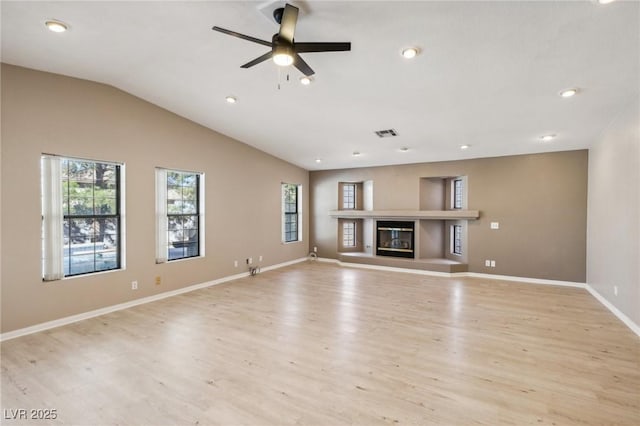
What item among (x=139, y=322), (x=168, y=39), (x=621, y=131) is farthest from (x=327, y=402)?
(x=621, y=131)

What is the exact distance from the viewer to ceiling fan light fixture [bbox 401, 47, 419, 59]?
9.14 feet

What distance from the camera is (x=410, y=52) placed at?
9.27 ft

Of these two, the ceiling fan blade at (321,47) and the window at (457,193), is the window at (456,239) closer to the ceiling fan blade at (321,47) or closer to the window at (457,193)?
the window at (457,193)

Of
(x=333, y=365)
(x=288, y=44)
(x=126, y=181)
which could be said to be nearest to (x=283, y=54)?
(x=288, y=44)

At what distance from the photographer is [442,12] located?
7.55 ft

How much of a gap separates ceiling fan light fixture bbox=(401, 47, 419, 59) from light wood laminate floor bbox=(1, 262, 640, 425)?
9.76ft

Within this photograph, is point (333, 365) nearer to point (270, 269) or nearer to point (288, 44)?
point (288, 44)

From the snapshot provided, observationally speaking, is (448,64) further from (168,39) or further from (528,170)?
(528,170)

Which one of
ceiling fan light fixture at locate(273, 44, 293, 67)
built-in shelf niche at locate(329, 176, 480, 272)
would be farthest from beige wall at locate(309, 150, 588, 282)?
ceiling fan light fixture at locate(273, 44, 293, 67)

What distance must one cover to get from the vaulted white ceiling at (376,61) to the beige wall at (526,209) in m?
0.88

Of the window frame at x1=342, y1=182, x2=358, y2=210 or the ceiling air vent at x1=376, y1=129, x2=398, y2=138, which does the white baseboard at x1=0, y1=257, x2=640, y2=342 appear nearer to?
the window frame at x1=342, y1=182, x2=358, y2=210

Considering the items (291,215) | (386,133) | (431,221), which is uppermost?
(386,133)

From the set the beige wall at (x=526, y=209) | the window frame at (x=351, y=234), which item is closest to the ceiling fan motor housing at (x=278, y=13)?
the beige wall at (x=526, y=209)

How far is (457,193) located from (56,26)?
7539 millimetres
